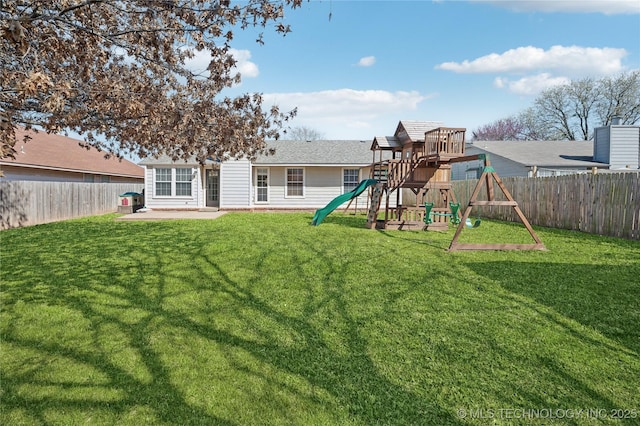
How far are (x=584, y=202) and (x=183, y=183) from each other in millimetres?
17503

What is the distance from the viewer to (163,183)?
18.6m

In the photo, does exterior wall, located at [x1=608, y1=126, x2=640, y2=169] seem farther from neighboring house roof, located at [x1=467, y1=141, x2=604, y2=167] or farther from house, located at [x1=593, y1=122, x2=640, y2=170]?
neighboring house roof, located at [x1=467, y1=141, x2=604, y2=167]

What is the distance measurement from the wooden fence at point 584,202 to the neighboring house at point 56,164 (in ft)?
53.6

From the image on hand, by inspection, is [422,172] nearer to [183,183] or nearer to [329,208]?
[329,208]

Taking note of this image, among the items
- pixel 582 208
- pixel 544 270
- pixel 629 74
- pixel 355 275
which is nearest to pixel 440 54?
pixel 582 208

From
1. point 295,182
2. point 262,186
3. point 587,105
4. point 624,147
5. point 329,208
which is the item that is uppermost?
point 587,105

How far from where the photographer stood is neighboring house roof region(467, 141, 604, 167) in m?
19.0

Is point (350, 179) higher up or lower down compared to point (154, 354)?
higher up

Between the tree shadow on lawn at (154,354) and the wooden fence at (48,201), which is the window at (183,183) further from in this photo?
the tree shadow on lawn at (154,354)

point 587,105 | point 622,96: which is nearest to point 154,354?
point 622,96

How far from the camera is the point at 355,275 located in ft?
18.9

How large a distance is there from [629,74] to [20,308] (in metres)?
46.0

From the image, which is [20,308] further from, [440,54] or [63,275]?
[440,54]

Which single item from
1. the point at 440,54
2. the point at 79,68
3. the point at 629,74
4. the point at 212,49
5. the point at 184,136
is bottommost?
the point at 184,136
